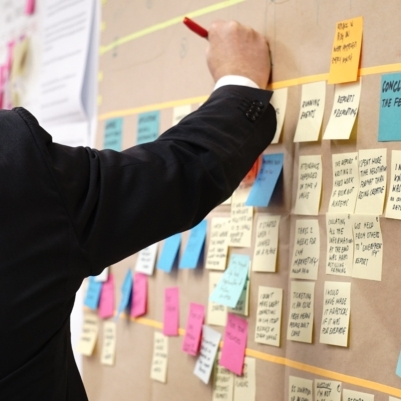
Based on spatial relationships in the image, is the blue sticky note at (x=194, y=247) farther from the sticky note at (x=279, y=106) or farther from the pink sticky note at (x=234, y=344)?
the sticky note at (x=279, y=106)

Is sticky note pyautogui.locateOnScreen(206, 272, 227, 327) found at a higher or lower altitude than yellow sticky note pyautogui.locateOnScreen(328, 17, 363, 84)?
lower

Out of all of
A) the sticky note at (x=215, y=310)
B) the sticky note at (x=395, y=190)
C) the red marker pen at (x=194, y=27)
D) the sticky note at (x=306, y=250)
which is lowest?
the sticky note at (x=215, y=310)

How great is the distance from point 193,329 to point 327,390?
0.31 metres

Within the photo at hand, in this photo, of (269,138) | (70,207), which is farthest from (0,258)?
(269,138)

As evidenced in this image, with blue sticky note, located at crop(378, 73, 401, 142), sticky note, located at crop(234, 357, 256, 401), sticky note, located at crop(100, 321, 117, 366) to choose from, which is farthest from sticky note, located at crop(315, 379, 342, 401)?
sticky note, located at crop(100, 321, 117, 366)

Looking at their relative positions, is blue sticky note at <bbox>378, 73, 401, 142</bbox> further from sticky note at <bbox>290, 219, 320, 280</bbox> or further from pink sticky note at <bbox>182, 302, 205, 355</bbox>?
pink sticky note at <bbox>182, 302, 205, 355</bbox>

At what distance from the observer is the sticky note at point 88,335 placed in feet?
4.66

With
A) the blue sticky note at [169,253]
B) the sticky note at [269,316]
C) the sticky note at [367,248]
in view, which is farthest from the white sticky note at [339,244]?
the blue sticky note at [169,253]

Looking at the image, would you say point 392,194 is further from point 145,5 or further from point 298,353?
point 145,5

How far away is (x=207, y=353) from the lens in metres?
1.11

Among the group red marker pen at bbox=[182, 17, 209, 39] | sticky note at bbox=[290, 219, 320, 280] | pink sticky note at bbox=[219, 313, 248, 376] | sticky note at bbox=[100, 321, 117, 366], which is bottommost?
sticky note at bbox=[100, 321, 117, 366]

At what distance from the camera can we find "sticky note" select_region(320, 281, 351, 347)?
2.91ft

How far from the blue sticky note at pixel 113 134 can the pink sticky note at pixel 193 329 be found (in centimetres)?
43

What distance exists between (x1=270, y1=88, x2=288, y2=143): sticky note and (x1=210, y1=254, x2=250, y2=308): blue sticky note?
0.72ft
